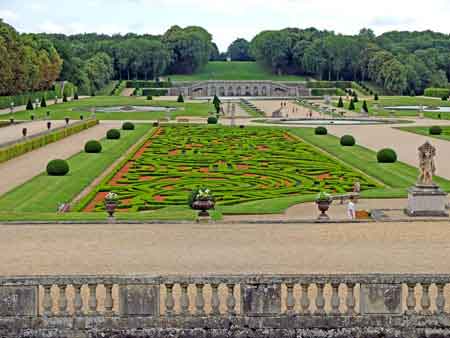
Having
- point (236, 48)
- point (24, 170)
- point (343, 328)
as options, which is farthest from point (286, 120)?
point (236, 48)

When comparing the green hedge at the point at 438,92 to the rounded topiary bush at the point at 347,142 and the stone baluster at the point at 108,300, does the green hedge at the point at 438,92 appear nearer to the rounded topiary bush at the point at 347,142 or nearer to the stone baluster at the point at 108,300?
the rounded topiary bush at the point at 347,142

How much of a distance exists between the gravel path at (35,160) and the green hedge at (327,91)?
71.1 metres

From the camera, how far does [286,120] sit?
202 ft

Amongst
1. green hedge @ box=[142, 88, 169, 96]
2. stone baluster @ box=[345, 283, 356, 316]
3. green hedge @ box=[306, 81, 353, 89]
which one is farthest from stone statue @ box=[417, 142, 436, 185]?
green hedge @ box=[306, 81, 353, 89]

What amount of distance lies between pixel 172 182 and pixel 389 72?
3557 inches

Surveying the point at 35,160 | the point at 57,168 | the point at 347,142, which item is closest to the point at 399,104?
the point at 347,142

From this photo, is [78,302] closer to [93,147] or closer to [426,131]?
[93,147]

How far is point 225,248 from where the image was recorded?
13.0 m

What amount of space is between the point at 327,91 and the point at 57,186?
3722 inches

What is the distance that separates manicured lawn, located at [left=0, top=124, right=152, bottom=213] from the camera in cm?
2075

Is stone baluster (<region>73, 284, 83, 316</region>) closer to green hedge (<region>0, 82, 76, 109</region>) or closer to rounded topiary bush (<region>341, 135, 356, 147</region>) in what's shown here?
rounded topiary bush (<region>341, 135, 356, 147</region>)

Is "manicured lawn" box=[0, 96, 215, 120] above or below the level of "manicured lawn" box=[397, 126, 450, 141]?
below

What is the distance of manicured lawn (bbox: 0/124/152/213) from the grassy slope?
328 feet

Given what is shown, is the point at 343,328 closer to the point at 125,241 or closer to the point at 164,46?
the point at 125,241
